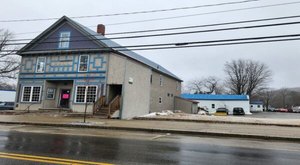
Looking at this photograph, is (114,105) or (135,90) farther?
(135,90)

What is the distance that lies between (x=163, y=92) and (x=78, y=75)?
12.4 meters

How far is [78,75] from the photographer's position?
24500 millimetres

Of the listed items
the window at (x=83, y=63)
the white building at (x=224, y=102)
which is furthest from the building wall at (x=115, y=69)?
the white building at (x=224, y=102)

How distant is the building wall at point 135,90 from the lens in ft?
70.4

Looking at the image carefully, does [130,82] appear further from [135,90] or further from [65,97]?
[65,97]

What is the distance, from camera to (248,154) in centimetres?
748

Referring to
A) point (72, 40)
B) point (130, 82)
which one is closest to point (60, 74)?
point (72, 40)

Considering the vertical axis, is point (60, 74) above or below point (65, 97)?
above

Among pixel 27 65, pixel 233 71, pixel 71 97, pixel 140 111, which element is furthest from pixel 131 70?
pixel 233 71

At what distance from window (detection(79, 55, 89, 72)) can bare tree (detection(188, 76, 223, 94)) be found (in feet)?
219

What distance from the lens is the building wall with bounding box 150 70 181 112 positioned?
2952 centimetres

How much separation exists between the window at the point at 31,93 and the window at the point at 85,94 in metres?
4.81

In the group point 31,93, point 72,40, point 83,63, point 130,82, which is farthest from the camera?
point 31,93

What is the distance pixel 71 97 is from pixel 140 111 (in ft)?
24.8
